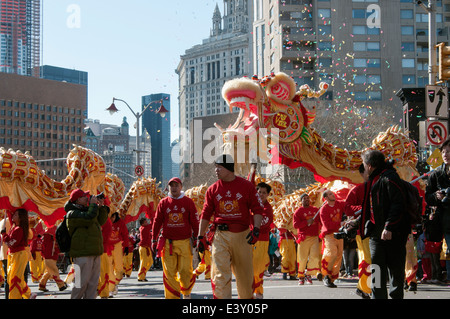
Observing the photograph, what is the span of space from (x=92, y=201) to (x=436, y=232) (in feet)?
15.5

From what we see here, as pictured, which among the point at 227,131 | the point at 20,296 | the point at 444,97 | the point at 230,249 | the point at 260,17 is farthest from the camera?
the point at 260,17

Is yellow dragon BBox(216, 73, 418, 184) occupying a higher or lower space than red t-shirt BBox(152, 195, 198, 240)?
higher

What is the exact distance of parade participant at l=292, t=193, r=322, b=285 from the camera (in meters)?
14.5

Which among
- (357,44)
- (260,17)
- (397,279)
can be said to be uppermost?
(260,17)

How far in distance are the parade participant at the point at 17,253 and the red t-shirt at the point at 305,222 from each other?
5869 mm

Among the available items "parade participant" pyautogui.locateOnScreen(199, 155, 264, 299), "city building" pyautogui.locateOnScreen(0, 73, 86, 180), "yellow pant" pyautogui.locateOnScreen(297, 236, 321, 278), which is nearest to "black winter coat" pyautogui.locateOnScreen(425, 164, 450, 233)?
"parade participant" pyautogui.locateOnScreen(199, 155, 264, 299)

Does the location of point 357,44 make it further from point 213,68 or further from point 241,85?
point 213,68

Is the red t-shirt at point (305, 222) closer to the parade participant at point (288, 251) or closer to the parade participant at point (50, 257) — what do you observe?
the parade participant at point (288, 251)

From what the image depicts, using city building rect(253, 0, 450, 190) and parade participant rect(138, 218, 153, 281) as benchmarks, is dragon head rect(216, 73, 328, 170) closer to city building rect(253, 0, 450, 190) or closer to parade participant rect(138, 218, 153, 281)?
parade participant rect(138, 218, 153, 281)

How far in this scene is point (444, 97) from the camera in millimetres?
13883

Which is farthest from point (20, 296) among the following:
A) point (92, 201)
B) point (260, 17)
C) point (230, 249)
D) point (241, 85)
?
point (260, 17)

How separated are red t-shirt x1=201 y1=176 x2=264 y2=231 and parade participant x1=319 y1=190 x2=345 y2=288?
488cm

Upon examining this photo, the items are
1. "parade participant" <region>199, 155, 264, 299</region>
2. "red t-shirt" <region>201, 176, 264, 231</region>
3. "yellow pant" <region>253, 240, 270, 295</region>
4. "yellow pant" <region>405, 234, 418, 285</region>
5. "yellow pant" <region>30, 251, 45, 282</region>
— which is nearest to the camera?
"parade participant" <region>199, 155, 264, 299</region>

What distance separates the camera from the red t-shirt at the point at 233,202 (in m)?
8.69
